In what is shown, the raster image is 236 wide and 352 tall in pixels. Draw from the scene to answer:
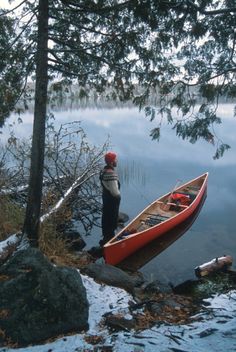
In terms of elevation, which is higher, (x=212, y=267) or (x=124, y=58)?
(x=124, y=58)

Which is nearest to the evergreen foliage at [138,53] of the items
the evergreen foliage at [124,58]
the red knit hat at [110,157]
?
the evergreen foliage at [124,58]

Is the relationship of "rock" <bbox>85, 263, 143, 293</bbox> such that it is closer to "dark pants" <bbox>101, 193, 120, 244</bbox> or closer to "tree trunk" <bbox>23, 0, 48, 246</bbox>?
"tree trunk" <bbox>23, 0, 48, 246</bbox>

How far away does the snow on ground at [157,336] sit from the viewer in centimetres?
491

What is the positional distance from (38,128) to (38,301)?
281 centimetres

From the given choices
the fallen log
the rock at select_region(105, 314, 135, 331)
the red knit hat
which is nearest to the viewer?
the rock at select_region(105, 314, 135, 331)

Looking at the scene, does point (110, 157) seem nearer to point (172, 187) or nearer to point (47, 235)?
point (47, 235)

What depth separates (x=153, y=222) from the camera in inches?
499

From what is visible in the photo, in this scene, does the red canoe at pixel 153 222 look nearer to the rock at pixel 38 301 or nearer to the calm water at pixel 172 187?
the calm water at pixel 172 187

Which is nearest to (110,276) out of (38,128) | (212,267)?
(38,128)

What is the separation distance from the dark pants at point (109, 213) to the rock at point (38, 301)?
4.84m

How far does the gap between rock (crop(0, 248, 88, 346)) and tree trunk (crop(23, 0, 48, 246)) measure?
123 centimetres

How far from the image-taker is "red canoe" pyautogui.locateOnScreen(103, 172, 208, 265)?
10344 millimetres

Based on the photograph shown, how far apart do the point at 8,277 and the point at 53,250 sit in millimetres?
2473

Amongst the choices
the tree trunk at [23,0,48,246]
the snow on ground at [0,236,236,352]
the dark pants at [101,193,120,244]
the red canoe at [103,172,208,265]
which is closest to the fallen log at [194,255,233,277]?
the red canoe at [103,172,208,265]
